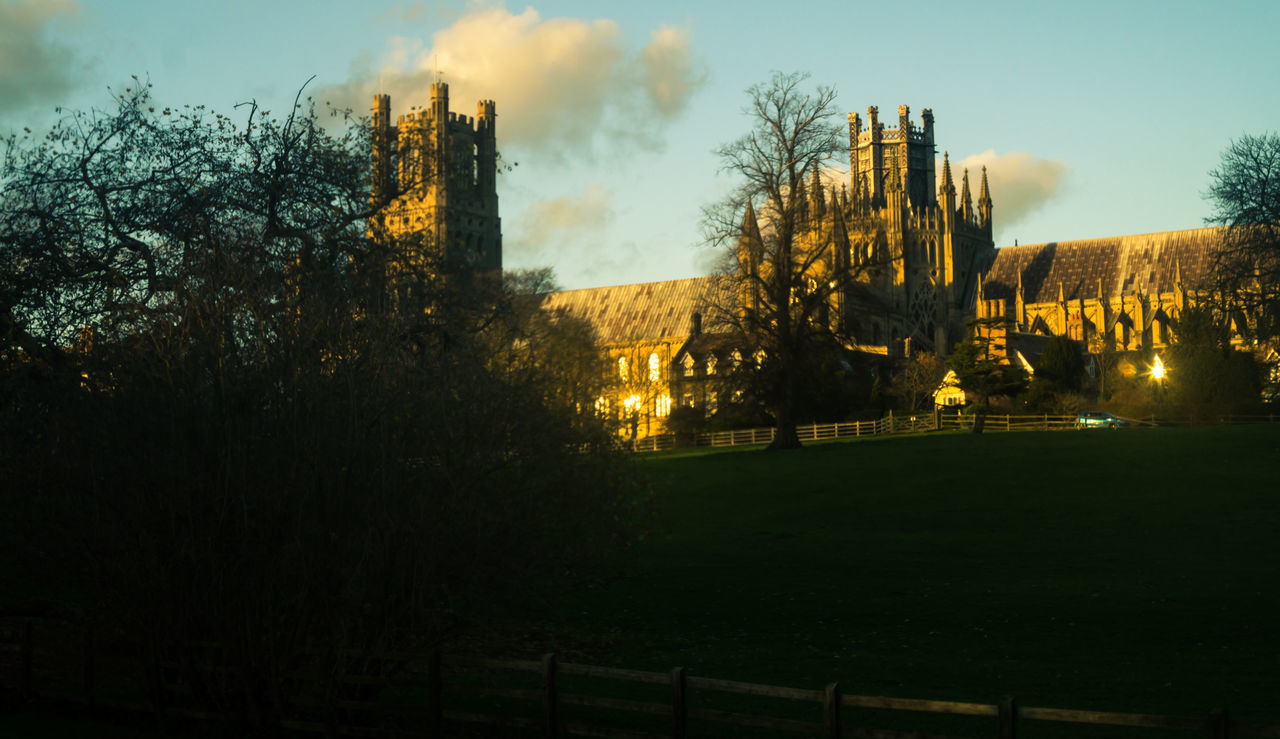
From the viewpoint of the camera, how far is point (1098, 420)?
60938 millimetres

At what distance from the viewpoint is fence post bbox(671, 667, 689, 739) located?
1230 centimetres

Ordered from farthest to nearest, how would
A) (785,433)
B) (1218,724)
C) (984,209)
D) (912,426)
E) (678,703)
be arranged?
(984,209) → (912,426) → (785,433) → (678,703) → (1218,724)

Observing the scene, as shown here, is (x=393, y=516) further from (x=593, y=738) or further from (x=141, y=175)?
(x=141, y=175)

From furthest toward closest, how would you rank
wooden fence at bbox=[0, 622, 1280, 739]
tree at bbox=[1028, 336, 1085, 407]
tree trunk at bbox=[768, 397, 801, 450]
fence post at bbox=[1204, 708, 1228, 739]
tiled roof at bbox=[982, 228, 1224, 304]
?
tiled roof at bbox=[982, 228, 1224, 304] → tree at bbox=[1028, 336, 1085, 407] → tree trunk at bbox=[768, 397, 801, 450] → wooden fence at bbox=[0, 622, 1280, 739] → fence post at bbox=[1204, 708, 1228, 739]

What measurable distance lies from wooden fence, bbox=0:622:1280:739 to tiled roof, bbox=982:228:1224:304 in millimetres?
105564

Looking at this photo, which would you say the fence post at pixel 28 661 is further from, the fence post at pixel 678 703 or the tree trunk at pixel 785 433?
the tree trunk at pixel 785 433

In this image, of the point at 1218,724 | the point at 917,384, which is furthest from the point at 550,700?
the point at 917,384

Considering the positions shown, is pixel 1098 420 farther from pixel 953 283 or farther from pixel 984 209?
pixel 984 209

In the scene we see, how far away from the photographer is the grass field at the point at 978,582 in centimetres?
1670

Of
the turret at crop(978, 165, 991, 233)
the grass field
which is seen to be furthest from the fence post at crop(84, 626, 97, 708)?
the turret at crop(978, 165, 991, 233)

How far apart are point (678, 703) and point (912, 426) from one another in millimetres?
53484

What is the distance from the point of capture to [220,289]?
552 inches

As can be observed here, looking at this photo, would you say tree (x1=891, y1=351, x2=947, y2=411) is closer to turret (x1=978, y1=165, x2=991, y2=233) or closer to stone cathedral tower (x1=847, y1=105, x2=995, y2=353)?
stone cathedral tower (x1=847, y1=105, x2=995, y2=353)

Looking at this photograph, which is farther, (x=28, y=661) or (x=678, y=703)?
(x=28, y=661)
